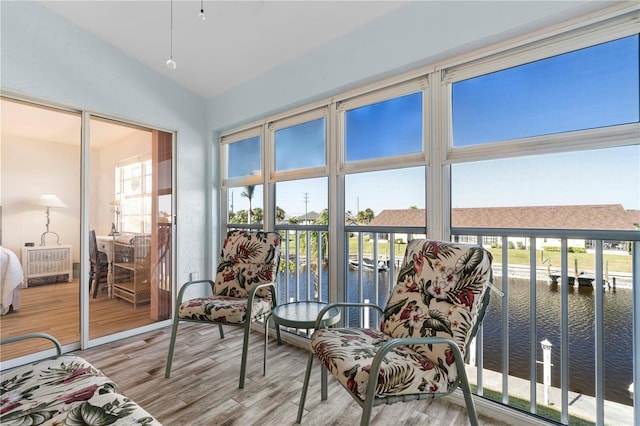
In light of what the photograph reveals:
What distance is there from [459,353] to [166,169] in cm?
323

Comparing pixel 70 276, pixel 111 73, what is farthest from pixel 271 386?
pixel 111 73

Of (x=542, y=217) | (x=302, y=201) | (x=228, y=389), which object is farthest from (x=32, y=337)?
(x=542, y=217)

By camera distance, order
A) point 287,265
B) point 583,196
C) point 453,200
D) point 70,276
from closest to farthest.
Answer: point 583,196 < point 453,200 < point 70,276 < point 287,265

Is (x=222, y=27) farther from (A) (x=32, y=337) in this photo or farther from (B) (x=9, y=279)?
(B) (x=9, y=279)

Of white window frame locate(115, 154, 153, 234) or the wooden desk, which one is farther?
white window frame locate(115, 154, 153, 234)

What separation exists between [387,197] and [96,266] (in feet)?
8.94

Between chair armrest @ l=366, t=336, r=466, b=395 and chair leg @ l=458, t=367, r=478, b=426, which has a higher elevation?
chair armrest @ l=366, t=336, r=466, b=395

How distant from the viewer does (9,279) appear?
7.79ft

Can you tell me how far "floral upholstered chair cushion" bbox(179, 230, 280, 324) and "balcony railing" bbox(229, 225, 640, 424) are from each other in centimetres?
117

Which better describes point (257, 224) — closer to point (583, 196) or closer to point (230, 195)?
point (230, 195)

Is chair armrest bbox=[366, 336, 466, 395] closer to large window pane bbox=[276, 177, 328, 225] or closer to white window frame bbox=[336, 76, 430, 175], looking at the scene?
white window frame bbox=[336, 76, 430, 175]

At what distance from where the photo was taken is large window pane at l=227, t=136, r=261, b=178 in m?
3.35

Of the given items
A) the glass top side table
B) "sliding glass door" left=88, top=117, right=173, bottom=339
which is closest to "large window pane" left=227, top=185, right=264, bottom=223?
"sliding glass door" left=88, top=117, right=173, bottom=339

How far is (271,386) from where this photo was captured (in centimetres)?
208
